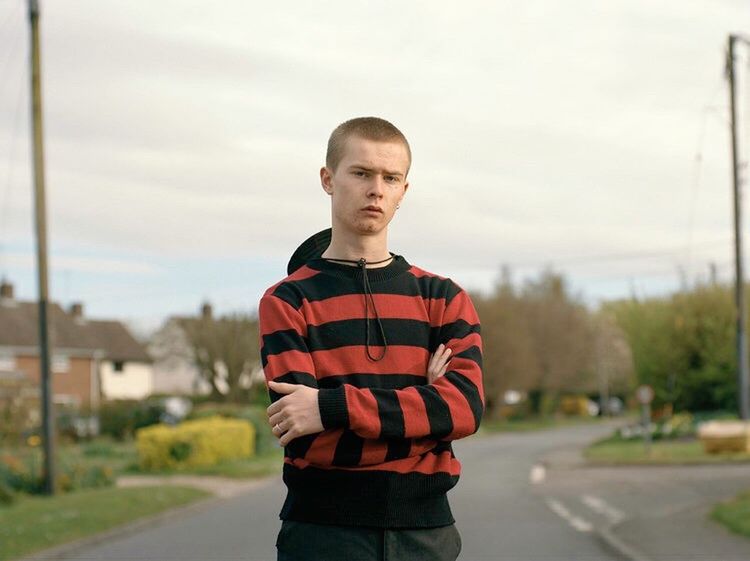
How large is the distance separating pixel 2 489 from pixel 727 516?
423 inches

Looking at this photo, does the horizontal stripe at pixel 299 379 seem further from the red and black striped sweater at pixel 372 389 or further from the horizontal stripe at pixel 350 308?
the horizontal stripe at pixel 350 308

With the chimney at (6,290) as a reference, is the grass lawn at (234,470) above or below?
below

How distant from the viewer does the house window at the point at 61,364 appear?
70688 millimetres

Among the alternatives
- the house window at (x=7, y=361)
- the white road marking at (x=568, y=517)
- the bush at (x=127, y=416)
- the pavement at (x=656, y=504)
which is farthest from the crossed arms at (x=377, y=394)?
the house window at (x=7, y=361)

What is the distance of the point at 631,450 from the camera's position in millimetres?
36781

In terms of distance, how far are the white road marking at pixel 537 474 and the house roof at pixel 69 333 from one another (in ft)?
113

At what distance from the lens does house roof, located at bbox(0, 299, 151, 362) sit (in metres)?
67.4

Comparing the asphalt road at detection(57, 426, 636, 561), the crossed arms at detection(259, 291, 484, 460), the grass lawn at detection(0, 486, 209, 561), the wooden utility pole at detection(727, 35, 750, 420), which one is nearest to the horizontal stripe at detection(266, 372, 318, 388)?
the crossed arms at detection(259, 291, 484, 460)

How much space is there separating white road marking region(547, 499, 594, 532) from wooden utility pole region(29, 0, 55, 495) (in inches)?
317

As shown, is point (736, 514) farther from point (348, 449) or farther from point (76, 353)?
point (76, 353)

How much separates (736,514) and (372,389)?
532 inches

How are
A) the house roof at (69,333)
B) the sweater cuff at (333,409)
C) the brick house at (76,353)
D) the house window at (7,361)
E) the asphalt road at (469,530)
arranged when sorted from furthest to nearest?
the house roof at (69,333)
the brick house at (76,353)
the house window at (7,361)
the asphalt road at (469,530)
the sweater cuff at (333,409)

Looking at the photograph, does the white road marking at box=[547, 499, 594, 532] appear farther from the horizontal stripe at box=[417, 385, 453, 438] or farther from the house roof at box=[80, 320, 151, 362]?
the house roof at box=[80, 320, 151, 362]

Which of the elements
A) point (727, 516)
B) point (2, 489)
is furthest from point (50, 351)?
point (727, 516)
